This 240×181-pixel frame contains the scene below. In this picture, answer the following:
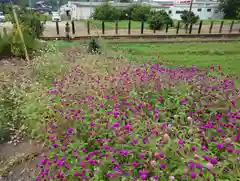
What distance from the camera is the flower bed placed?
1.66m

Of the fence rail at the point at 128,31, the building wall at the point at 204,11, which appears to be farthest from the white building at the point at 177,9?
the fence rail at the point at 128,31

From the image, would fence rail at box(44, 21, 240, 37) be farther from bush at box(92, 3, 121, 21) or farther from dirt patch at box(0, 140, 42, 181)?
bush at box(92, 3, 121, 21)

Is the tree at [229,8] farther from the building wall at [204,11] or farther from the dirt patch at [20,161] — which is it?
the dirt patch at [20,161]

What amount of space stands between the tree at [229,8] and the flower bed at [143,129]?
34195 mm

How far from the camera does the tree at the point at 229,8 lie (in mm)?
30816

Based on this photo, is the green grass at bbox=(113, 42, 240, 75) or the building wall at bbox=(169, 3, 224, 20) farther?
the building wall at bbox=(169, 3, 224, 20)

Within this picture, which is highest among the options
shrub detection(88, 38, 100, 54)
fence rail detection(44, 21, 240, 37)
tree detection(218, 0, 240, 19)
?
tree detection(218, 0, 240, 19)

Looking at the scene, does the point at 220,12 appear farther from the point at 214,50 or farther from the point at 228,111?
the point at 228,111

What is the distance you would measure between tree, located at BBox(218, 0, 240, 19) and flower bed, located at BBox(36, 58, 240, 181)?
3420cm

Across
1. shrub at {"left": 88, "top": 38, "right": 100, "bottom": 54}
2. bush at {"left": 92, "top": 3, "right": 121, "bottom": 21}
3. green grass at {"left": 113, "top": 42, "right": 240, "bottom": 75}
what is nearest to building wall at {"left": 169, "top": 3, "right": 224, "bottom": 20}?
bush at {"left": 92, "top": 3, "right": 121, "bottom": 21}

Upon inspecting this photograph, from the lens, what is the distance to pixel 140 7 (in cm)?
2859

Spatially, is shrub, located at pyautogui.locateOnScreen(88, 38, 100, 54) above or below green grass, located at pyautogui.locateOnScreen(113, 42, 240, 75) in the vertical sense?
above

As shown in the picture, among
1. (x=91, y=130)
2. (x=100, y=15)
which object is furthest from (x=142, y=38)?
(x=100, y=15)

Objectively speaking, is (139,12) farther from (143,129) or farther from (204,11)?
(143,129)
